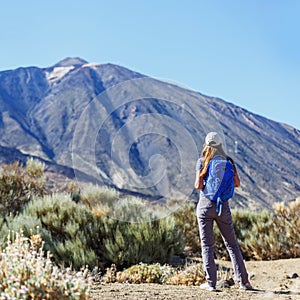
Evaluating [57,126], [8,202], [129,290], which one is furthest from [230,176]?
[57,126]

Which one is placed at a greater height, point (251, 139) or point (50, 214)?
point (251, 139)

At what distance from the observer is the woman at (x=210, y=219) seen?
5.79 m

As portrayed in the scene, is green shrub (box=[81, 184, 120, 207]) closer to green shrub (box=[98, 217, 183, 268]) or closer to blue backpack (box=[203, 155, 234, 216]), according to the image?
green shrub (box=[98, 217, 183, 268])

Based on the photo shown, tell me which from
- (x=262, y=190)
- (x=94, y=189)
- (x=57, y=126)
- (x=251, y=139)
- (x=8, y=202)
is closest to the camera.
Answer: (x=8, y=202)

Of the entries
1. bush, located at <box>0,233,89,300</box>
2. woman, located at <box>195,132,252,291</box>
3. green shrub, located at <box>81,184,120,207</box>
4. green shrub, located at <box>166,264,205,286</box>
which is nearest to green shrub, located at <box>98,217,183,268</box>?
green shrub, located at <box>166,264,205,286</box>

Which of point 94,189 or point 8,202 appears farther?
point 94,189

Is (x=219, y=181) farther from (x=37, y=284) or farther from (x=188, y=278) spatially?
(x=37, y=284)

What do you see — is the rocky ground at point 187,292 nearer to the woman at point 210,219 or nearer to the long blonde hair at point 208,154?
the woman at point 210,219

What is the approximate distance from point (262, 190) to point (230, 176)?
12276 cm

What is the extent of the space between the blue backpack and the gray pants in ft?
0.28

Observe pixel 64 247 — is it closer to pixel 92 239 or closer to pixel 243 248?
pixel 92 239

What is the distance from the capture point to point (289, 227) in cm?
1081

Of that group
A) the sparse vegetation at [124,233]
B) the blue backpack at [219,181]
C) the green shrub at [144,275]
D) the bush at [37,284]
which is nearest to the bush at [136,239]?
the sparse vegetation at [124,233]

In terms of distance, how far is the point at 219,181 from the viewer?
18.9ft
